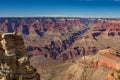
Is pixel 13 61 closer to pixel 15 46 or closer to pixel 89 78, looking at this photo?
pixel 15 46

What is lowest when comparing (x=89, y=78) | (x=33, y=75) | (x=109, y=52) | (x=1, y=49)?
(x=89, y=78)

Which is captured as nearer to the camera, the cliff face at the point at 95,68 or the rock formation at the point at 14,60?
the rock formation at the point at 14,60

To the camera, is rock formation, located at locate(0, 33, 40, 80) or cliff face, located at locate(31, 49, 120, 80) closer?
rock formation, located at locate(0, 33, 40, 80)

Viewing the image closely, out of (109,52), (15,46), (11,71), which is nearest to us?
(11,71)

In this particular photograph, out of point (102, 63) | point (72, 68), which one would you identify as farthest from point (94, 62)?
point (72, 68)

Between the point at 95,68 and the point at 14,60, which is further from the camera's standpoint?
the point at 95,68

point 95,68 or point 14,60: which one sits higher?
point 14,60

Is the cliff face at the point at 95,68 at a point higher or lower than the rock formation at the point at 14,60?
lower

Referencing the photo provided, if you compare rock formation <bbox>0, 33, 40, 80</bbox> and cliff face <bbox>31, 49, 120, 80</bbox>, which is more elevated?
rock formation <bbox>0, 33, 40, 80</bbox>
